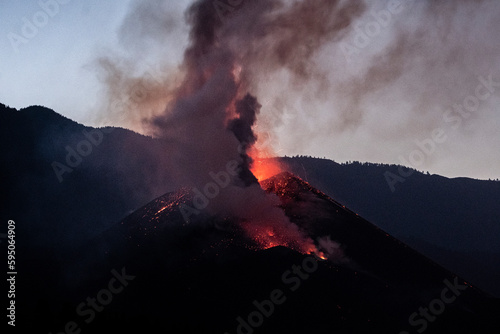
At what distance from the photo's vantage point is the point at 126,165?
10838 centimetres

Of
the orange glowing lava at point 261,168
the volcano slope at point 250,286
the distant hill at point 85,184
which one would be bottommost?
the volcano slope at point 250,286

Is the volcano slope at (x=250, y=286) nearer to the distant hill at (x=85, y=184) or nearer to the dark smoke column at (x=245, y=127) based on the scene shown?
the dark smoke column at (x=245, y=127)

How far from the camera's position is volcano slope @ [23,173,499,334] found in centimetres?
3512

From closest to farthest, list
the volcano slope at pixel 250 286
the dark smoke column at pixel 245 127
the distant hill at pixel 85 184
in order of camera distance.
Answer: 1. the volcano slope at pixel 250 286
2. the dark smoke column at pixel 245 127
3. the distant hill at pixel 85 184

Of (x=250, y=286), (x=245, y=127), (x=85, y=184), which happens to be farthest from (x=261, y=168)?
(x=85, y=184)

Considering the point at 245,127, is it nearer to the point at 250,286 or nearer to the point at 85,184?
the point at 250,286

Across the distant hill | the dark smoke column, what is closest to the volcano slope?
the dark smoke column

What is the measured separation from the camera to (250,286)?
3734cm

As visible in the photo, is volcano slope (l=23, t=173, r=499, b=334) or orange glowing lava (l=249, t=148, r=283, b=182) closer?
volcano slope (l=23, t=173, r=499, b=334)

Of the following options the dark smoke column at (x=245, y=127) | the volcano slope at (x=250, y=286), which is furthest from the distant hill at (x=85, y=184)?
the volcano slope at (x=250, y=286)

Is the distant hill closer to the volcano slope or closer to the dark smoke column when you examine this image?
the dark smoke column

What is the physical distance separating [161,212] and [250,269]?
14236mm

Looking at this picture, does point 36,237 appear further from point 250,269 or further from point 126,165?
point 250,269

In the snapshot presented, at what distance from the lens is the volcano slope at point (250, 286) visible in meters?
35.1
